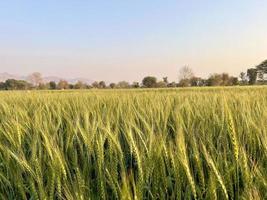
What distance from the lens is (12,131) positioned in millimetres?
1434

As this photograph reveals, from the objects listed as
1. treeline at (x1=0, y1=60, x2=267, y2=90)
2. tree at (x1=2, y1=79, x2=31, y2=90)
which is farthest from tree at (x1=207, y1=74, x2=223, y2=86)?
tree at (x1=2, y1=79, x2=31, y2=90)

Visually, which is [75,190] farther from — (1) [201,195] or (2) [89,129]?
(2) [89,129]

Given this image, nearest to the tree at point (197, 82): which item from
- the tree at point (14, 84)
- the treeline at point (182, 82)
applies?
the treeline at point (182, 82)

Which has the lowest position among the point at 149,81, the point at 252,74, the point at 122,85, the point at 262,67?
the point at 122,85

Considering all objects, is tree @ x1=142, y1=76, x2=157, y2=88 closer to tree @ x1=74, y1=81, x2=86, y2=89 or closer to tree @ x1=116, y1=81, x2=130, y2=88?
tree @ x1=116, y1=81, x2=130, y2=88

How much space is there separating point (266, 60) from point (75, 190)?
65.9 metres

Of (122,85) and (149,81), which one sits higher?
(149,81)

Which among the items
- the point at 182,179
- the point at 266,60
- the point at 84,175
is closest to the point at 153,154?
the point at 182,179

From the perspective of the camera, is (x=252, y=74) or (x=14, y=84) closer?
(x=252, y=74)

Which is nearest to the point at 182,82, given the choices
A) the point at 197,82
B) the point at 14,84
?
the point at 197,82

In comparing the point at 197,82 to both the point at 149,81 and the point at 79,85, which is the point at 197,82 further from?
the point at 79,85

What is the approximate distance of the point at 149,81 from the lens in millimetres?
53344

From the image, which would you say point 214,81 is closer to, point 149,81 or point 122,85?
point 149,81

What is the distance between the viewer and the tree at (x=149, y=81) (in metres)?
52.4
